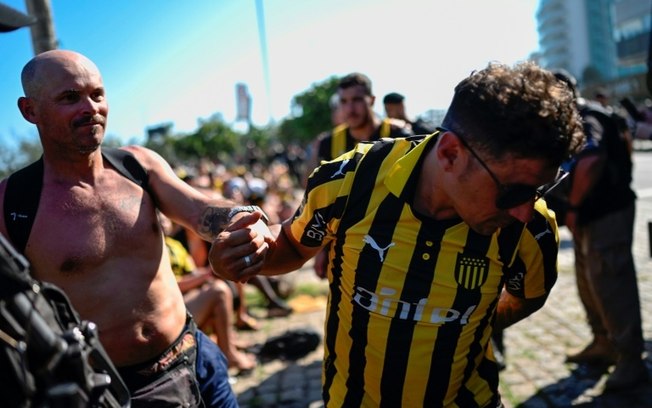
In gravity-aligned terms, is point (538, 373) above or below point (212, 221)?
below

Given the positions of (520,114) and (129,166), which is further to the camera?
(129,166)

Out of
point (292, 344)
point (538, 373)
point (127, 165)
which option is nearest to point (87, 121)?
point (127, 165)

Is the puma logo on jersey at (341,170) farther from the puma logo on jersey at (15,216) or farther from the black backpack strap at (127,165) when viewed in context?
the puma logo on jersey at (15,216)

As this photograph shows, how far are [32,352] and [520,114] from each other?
53.0 inches

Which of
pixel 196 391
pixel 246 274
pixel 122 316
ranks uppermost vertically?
pixel 246 274

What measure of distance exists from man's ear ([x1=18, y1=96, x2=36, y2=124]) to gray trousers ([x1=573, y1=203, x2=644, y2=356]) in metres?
3.71

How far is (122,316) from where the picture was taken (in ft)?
7.72

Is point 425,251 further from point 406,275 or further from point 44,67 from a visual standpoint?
point 44,67

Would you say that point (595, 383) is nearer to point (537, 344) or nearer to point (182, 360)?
point (537, 344)

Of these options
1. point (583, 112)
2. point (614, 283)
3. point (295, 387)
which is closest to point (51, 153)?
point (295, 387)

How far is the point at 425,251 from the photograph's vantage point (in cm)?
191

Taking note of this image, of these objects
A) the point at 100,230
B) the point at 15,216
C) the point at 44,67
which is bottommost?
the point at 100,230

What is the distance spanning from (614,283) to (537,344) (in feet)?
3.93

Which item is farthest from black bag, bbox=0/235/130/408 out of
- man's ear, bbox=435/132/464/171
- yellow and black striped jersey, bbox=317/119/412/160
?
yellow and black striped jersey, bbox=317/119/412/160
